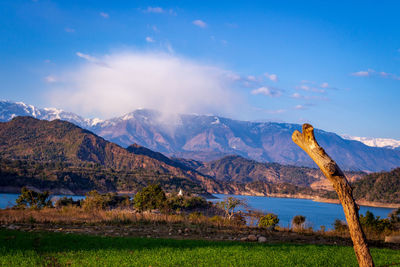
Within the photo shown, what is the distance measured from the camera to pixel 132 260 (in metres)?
9.67

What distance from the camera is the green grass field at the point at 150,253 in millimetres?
9539

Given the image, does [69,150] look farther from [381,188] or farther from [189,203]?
[381,188]

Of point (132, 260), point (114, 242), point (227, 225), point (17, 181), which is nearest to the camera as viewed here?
point (132, 260)

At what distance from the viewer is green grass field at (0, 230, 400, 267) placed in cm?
954

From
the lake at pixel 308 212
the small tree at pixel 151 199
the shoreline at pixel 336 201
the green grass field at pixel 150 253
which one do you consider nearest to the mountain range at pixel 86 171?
the shoreline at pixel 336 201

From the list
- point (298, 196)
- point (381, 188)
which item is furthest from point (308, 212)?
point (298, 196)

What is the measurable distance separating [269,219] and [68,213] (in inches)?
519

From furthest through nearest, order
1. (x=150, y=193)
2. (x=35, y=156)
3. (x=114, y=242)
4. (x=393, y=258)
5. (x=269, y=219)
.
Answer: (x=35, y=156)
(x=150, y=193)
(x=269, y=219)
(x=114, y=242)
(x=393, y=258)

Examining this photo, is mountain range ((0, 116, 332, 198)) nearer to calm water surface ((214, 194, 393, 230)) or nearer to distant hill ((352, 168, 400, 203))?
calm water surface ((214, 194, 393, 230))

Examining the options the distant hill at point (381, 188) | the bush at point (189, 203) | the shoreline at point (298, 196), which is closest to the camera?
the bush at point (189, 203)

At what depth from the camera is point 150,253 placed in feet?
35.2

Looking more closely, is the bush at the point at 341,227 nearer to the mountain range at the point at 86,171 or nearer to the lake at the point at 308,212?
the lake at the point at 308,212

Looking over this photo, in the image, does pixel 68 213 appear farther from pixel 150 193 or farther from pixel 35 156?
pixel 35 156

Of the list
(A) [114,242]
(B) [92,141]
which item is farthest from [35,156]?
(A) [114,242]
